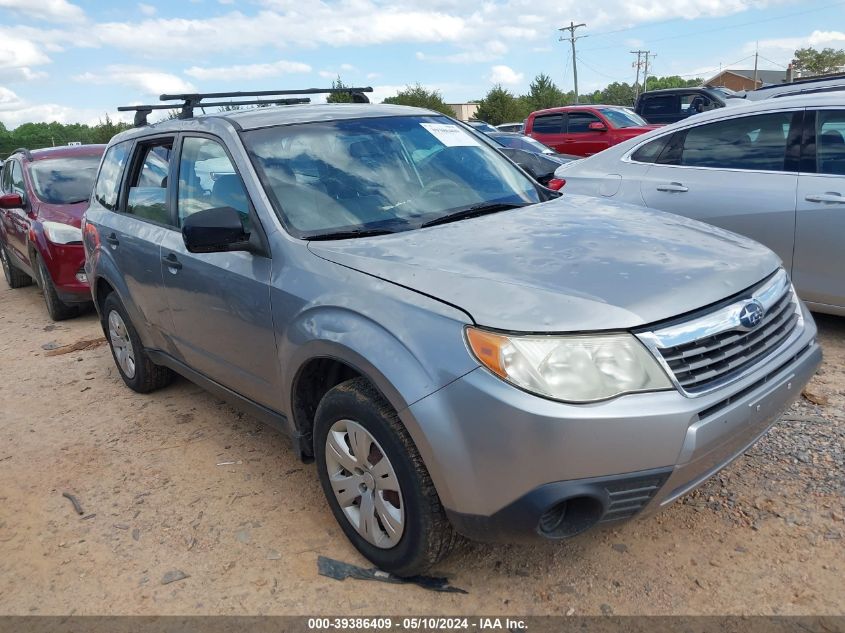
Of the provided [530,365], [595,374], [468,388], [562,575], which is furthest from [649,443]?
[562,575]

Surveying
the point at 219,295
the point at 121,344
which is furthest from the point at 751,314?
the point at 121,344

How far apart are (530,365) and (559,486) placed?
1.19 feet

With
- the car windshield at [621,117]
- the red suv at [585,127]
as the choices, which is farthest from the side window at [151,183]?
the car windshield at [621,117]

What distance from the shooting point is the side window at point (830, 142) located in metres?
4.30

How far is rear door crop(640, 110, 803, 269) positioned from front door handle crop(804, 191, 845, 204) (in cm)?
11

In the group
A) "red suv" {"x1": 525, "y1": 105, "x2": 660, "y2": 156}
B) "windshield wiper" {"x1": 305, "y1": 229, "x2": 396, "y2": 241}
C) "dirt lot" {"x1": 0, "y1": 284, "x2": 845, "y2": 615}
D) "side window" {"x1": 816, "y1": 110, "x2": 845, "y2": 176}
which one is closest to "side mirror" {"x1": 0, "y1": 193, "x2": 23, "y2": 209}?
"dirt lot" {"x1": 0, "y1": 284, "x2": 845, "y2": 615}

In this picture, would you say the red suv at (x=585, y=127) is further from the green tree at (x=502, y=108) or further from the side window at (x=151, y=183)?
the green tree at (x=502, y=108)

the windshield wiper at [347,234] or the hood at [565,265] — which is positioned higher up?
the windshield wiper at [347,234]

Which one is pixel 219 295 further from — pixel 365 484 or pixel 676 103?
pixel 676 103

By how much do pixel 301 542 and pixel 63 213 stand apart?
5.38m

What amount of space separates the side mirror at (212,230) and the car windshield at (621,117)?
12.3 meters

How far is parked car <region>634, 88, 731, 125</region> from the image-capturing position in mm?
14266

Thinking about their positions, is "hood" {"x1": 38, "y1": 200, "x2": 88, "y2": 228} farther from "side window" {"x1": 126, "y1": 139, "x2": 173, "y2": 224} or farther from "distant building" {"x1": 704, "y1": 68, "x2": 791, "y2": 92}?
"distant building" {"x1": 704, "y1": 68, "x2": 791, "y2": 92}

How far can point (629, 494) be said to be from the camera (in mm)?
2061
